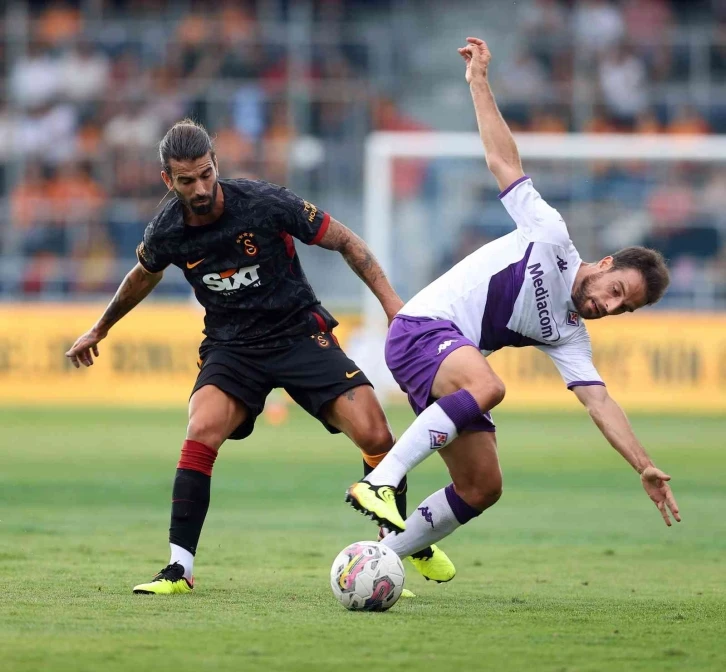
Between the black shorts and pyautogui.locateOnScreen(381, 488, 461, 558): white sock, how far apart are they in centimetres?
73

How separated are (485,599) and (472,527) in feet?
11.4

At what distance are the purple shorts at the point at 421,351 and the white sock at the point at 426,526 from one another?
17.2 inches

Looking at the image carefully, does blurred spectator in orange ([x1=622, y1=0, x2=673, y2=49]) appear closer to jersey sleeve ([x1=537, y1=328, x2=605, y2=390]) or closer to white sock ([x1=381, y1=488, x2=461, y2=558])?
jersey sleeve ([x1=537, y1=328, x2=605, y2=390])

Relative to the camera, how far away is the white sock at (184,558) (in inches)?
254

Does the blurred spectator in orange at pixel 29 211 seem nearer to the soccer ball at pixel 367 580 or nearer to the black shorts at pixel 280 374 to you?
the black shorts at pixel 280 374

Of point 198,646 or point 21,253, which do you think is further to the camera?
point 21,253

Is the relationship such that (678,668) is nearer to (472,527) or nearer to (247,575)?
(247,575)

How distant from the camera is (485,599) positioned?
6414 mm

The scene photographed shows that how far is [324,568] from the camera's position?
7.50m

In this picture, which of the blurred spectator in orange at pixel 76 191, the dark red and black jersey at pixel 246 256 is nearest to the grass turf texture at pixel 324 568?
the dark red and black jersey at pixel 246 256

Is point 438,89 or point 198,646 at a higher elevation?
point 438,89

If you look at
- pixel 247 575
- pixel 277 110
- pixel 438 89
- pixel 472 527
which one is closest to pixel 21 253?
pixel 277 110

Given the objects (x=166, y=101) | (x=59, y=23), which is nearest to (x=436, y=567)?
(x=166, y=101)

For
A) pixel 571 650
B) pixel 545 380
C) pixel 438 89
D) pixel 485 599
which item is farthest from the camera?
pixel 438 89
